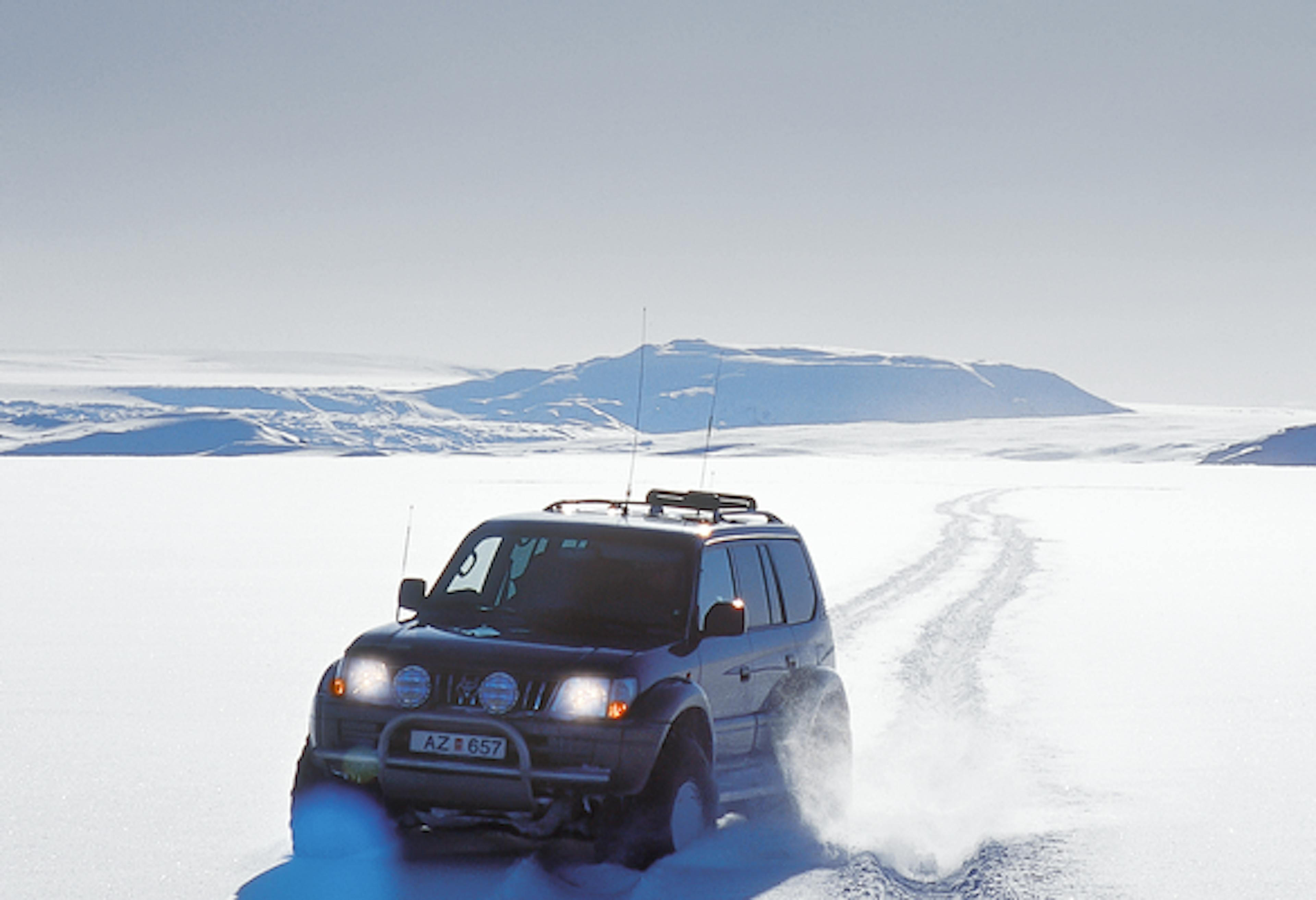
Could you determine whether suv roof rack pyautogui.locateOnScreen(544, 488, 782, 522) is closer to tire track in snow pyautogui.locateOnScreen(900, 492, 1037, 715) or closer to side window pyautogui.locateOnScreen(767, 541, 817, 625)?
side window pyautogui.locateOnScreen(767, 541, 817, 625)

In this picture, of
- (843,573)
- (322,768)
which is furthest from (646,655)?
(843,573)

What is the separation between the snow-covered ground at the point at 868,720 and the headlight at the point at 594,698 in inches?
26.2

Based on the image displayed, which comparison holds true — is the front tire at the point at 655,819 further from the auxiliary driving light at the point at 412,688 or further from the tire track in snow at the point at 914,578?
the tire track in snow at the point at 914,578

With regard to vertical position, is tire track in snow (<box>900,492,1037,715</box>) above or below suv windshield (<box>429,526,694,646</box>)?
below

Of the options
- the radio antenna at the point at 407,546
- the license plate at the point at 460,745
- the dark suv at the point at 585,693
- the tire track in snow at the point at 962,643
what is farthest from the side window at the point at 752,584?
the tire track in snow at the point at 962,643

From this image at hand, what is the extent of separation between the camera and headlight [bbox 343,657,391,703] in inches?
226

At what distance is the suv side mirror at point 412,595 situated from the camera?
21.5 feet

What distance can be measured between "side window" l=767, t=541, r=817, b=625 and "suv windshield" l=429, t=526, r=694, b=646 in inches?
42.5

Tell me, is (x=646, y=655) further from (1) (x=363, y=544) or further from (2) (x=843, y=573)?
(1) (x=363, y=544)

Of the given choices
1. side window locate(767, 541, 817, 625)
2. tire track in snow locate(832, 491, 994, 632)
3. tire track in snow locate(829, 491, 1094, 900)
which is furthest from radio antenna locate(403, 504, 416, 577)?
tire track in snow locate(832, 491, 994, 632)

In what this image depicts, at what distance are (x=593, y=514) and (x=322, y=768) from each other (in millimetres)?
1989

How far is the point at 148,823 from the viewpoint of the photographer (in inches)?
250

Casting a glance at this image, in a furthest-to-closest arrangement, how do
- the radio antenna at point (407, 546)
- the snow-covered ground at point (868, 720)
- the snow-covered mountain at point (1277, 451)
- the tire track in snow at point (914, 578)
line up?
the snow-covered mountain at point (1277, 451), the tire track in snow at point (914, 578), the radio antenna at point (407, 546), the snow-covered ground at point (868, 720)

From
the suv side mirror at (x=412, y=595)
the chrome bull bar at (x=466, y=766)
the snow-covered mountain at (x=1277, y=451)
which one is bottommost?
the snow-covered mountain at (x=1277, y=451)
